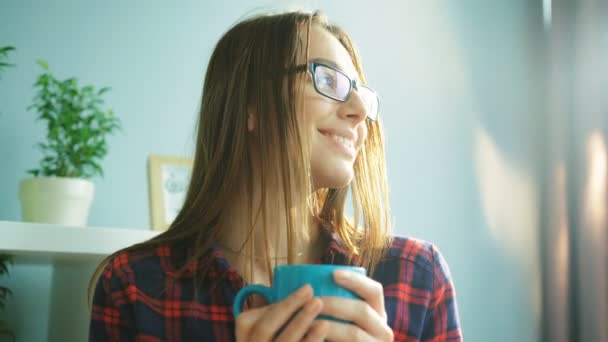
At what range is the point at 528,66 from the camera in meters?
2.56

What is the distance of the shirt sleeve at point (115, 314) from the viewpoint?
35.6 inches

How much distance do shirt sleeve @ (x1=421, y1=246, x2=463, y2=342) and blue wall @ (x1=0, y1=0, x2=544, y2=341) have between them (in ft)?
2.70

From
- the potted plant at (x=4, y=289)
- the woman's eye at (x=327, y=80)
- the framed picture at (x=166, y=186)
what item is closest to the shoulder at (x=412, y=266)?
the woman's eye at (x=327, y=80)

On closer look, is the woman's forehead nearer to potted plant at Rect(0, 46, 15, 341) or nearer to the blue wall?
the blue wall

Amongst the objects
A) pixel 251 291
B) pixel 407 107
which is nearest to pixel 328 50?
pixel 251 291

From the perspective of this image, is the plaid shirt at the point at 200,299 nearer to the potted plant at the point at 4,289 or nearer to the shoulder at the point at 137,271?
the shoulder at the point at 137,271

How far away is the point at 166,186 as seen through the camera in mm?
1523

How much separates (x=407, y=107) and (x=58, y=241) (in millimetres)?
1402

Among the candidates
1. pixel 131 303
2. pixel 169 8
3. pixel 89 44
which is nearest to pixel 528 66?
pixel 169 8

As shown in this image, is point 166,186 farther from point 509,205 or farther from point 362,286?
point 509,205

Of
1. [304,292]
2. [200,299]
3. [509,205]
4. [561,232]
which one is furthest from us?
[509,205]

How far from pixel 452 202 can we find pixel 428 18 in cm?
69

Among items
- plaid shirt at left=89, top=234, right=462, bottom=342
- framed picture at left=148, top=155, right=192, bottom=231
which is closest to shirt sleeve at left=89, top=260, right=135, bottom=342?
plaid shirt at left=89, top=234, right=462, bottom=342

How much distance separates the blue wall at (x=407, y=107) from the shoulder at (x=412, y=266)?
0.76 metres
